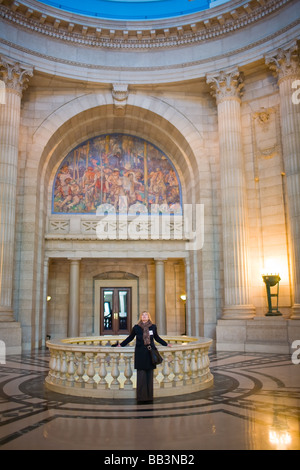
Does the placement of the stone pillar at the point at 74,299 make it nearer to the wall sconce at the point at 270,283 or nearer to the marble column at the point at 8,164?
the marble column at the point at 8,164

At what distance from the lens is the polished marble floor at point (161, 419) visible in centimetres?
439

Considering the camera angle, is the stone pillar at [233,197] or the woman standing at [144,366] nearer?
the woman standing at [144,366]

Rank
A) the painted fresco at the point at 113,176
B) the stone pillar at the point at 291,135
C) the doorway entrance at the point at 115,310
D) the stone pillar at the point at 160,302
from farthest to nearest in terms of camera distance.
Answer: the doorway entrance at the point at 115,310 → the painted fresco at the point at 113,176 → the stone pillar at the point at 160,302 → the stone pillar at the point at 291,135

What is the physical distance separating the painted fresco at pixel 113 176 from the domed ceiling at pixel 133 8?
5.30 metres

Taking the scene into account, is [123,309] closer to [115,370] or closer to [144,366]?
[115,370]

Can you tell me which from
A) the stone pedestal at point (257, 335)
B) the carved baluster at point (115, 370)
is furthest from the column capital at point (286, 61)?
the carved baluster at point (115, 370)

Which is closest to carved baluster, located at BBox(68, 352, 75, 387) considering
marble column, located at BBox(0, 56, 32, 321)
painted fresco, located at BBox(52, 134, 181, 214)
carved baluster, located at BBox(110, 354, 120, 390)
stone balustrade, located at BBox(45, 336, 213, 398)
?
stone balustrade, located at BBox(45, 336, 213, 398)

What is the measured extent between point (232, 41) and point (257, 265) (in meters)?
9.19

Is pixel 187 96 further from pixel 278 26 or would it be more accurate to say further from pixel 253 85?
pixel 278 26

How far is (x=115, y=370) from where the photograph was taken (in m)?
7.00

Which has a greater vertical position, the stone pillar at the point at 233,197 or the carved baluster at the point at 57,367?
the stone pillar at the point at 233,197

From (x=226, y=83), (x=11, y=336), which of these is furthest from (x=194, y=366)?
(x=226, y=83)

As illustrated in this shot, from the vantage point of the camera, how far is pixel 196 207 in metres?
17.3
